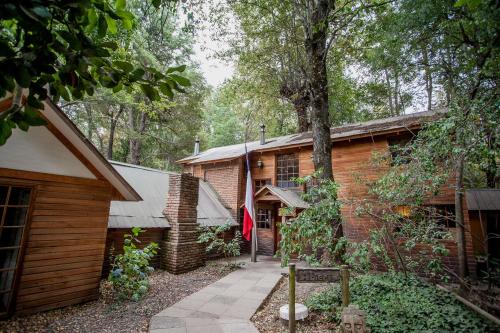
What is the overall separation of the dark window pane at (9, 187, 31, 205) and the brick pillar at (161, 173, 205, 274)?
15.2 ft

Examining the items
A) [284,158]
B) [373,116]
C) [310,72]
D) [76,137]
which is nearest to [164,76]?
[76,137]

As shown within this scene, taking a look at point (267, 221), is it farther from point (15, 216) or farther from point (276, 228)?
point (15, 216)

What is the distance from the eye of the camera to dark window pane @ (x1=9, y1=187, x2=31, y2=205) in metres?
5.02

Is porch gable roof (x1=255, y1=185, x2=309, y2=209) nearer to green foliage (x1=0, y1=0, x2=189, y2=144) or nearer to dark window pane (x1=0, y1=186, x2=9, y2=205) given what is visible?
dark window pane (x1=0, y1=186, x2=9, y2=205)

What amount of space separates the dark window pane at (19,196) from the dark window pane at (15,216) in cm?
12

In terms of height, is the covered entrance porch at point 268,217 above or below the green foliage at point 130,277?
above

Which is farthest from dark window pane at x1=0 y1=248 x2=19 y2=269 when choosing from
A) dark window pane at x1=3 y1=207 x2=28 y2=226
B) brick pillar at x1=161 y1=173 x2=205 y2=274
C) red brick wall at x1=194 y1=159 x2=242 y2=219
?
red brick wall at x1=194 y1=159 x2=242 y2=219

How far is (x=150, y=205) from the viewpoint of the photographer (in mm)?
9898

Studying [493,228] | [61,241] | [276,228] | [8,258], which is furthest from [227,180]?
[493,228]

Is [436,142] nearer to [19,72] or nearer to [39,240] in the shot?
[19,72]

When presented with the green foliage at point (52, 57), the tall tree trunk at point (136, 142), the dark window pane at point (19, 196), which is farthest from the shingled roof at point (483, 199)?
the tall tree trunk at point (136, 142)

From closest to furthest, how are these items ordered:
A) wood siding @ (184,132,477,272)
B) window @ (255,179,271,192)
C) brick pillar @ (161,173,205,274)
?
brick pillar @ (161,173,205,274) < wood siding @ (184,132,477,272) < window @ (255,179,271,192)

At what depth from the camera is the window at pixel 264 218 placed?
Answer: 13.9 metres

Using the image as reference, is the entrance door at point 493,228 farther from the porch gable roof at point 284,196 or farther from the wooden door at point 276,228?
the wooden door at point 276,228
